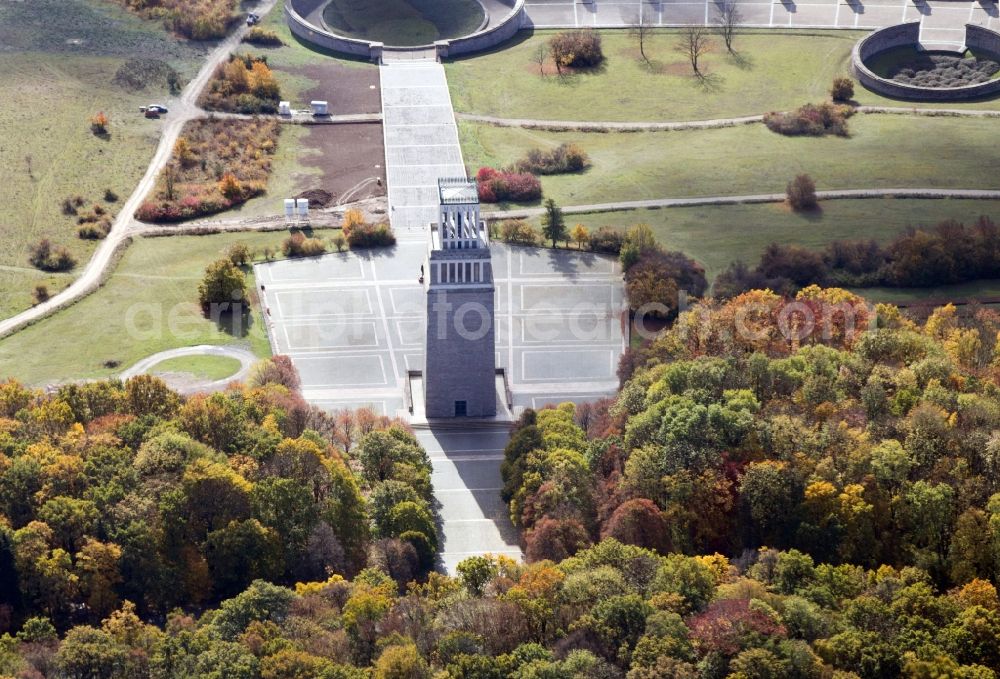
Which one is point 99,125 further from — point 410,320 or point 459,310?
point 459,310

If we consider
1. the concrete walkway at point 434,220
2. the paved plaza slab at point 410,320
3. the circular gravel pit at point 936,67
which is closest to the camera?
the concrete walkway at point 434,220

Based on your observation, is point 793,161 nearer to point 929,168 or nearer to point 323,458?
point 929,168

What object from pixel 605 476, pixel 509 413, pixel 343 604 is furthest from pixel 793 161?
pixel 343 604

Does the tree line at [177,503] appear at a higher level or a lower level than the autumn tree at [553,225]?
lower

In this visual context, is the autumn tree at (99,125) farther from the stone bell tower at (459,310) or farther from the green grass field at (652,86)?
the stone bell tower at (459,310)

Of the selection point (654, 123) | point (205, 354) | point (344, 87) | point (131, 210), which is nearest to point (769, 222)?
point (654, 123)

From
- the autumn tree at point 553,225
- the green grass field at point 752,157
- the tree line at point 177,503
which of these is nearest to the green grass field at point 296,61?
the green grass field at point 752,157

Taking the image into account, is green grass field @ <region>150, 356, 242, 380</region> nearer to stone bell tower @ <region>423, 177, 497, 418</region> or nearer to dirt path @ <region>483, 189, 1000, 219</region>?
stone bell tower @ <region>423, 177, 497, 418</region>
